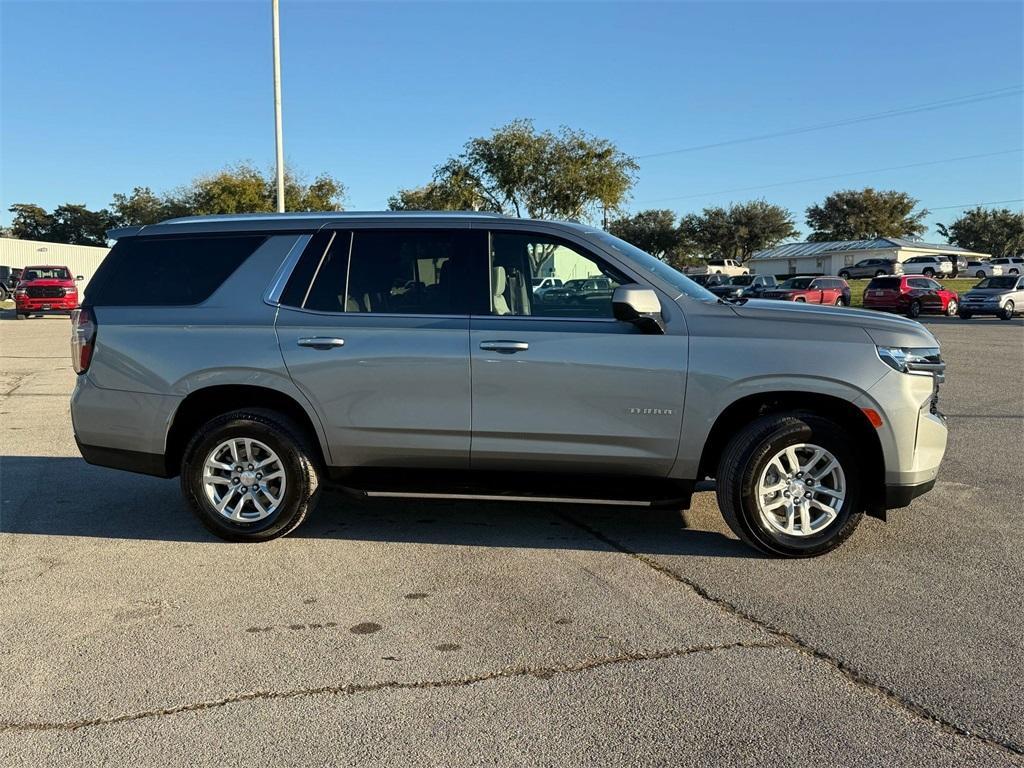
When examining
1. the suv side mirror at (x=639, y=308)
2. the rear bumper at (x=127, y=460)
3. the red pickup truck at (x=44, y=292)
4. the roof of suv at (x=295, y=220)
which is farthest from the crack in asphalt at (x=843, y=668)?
the red pickup truck at (x=44, y=292)

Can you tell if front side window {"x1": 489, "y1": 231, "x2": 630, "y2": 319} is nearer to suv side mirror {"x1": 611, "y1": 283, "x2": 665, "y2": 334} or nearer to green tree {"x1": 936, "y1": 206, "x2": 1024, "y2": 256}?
suv side mirror {"x1": 611, "y1": 283, "x2": 665, "y2": 334}

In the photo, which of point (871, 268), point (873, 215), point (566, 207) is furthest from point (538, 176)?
point (873, 215)

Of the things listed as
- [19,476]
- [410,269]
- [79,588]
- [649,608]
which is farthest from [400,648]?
[19,476]

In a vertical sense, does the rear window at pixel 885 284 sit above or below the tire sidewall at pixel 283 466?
above


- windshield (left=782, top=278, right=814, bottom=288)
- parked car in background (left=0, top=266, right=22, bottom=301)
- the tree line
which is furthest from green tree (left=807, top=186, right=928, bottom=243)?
parked car in background (left=0, top=266, right=22, bottom=301)

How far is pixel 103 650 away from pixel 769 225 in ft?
307

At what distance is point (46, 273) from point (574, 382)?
32918mm

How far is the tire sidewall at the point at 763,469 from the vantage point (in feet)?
16.1

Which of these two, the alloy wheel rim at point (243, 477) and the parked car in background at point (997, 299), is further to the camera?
the parked car in background at point (997, 299)

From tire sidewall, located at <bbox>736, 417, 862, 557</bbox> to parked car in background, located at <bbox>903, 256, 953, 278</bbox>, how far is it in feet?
211

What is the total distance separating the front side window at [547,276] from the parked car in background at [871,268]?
207 ft

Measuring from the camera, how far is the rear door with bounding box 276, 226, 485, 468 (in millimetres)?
5102

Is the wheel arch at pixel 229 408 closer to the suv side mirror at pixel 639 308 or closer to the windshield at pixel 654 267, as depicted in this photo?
the suv side mirror at pixel 639 308

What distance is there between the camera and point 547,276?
523 cm
